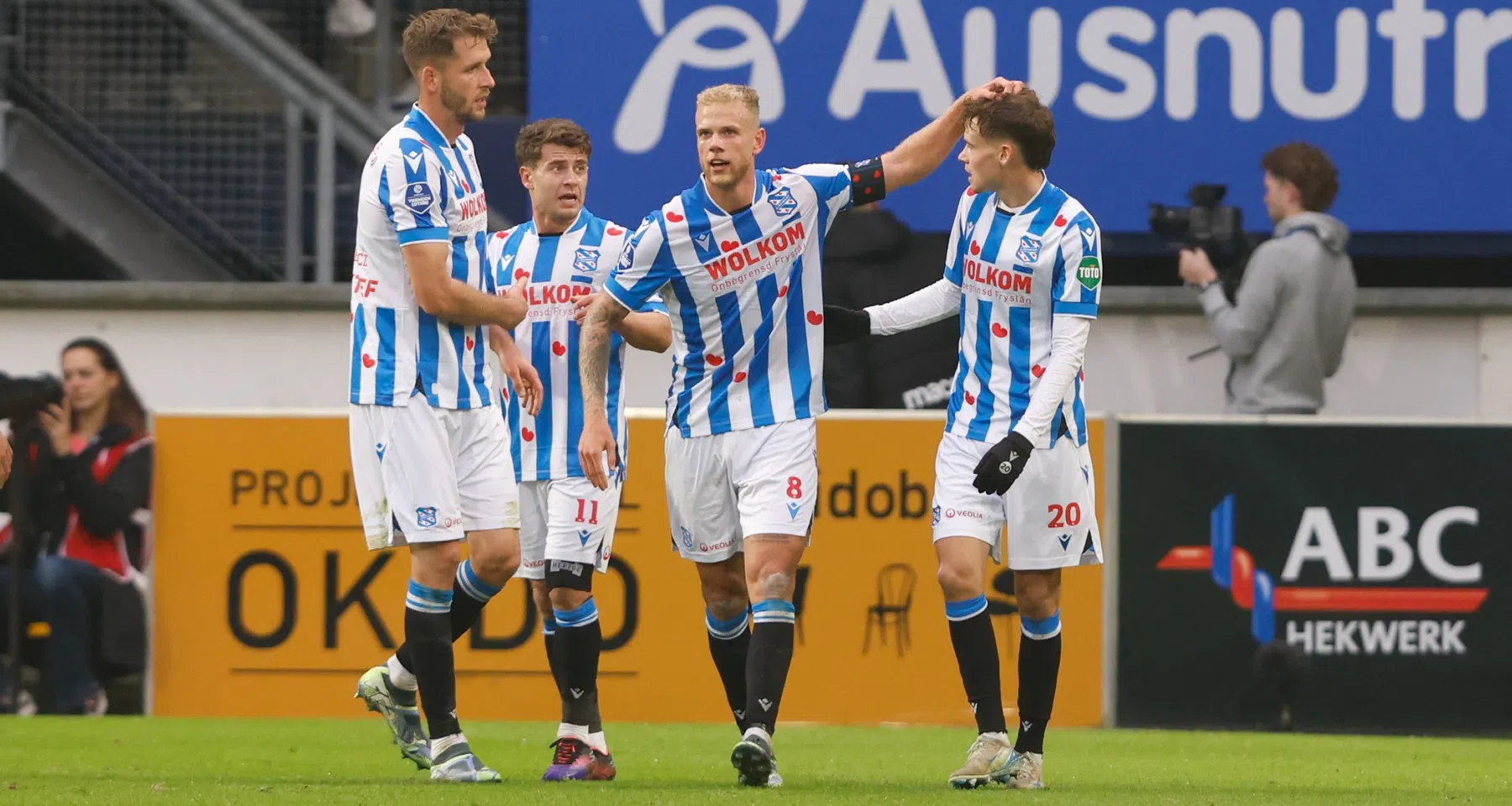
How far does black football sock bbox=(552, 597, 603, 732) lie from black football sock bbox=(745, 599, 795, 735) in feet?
2.76

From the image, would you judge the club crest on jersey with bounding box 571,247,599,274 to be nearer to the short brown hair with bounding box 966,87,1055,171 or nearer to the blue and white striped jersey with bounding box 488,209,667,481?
the blue and white striped jersey with bounding box 488,209,667,481

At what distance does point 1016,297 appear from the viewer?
6.34 meters

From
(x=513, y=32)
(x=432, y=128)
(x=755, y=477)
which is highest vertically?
(x=513, y=32)

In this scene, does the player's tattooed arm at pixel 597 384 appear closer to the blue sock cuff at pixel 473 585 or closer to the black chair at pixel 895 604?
the blue sock cuff at pixel 473 585

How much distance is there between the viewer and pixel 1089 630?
9.37 metres

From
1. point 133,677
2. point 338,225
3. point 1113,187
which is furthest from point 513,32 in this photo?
point 133,677

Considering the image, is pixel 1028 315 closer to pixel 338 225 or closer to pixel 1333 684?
pixel 1333 684

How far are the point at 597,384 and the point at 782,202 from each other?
75 cm

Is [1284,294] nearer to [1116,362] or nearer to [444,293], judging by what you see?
[1116,362]

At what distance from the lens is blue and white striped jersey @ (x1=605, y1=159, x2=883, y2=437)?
6.49 metres

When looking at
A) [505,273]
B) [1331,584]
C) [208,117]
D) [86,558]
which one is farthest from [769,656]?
[208,117]

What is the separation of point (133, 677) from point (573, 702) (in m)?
3.17

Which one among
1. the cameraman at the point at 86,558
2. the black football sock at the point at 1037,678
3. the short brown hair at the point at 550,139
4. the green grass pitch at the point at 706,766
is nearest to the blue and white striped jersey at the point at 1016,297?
the black football sock at the point at 1037,678

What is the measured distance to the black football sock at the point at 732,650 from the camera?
22.7 feet
